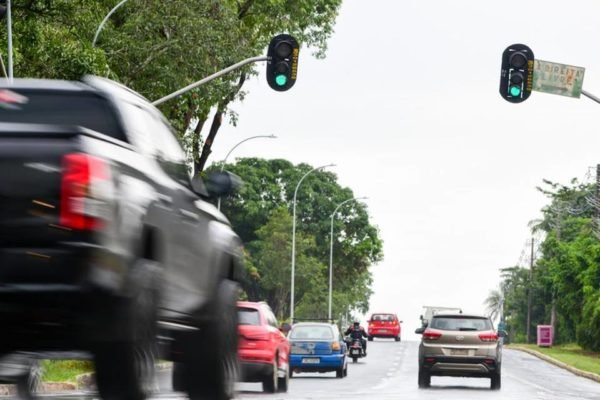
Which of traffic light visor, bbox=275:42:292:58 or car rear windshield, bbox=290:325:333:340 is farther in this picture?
car rear windshield, bbox=290:325:333:340

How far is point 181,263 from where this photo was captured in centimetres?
972

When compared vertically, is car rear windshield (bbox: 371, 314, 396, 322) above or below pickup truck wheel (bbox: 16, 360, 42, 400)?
below

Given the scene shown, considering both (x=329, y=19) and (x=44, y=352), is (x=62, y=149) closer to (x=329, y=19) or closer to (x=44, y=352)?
(x=44, y=352)

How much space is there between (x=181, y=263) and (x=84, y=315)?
191 cm

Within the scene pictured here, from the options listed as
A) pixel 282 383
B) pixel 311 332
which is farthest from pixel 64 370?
pixel 311 332

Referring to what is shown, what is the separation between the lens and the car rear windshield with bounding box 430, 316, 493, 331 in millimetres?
32344

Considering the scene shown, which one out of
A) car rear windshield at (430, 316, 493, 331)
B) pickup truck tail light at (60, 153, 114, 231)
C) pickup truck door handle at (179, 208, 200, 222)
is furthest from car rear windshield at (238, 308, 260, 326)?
pickup truck tail light at (60, 153, 114, 231)

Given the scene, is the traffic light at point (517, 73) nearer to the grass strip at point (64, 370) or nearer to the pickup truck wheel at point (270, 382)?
the pickup truck wheel at point (270, 382)

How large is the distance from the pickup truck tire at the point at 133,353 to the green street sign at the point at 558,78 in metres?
21.1

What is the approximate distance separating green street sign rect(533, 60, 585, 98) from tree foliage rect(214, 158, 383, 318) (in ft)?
208

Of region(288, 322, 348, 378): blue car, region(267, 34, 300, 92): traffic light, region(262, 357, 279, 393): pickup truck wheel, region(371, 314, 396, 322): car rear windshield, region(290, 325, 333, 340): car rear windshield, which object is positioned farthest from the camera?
region(371, 314, 396, 322): car rear windshield

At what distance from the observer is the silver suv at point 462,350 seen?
3212 centimetres

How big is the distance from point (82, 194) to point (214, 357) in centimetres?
280

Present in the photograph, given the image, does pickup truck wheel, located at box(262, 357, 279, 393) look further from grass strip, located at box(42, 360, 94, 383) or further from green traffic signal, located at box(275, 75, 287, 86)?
green traffic signal, located at box(275, 75, 287, 86)
